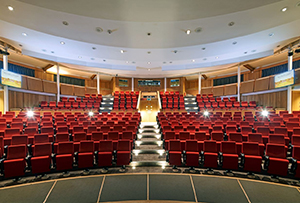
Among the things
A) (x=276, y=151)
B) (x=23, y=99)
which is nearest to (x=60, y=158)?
(x=276, y=151)

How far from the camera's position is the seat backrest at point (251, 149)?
9.16ft

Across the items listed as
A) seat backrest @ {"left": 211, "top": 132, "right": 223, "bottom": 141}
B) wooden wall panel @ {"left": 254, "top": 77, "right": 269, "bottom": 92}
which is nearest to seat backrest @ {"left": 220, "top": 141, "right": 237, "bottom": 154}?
seat backrest @ {"left": 211, "top": 132, "right": 223, "bottom": 141}

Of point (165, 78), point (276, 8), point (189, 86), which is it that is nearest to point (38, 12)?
point (276, 8)

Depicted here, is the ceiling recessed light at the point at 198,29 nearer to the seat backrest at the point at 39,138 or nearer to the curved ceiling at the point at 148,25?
the curved ceiling at the point at 148,25

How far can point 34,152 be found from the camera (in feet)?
8.89

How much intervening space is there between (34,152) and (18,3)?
12.9ft

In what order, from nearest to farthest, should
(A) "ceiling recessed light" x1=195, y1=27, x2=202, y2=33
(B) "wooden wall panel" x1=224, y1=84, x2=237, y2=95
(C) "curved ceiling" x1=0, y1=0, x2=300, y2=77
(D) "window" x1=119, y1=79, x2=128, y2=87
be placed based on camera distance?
1. (C) "curved ceiling" x1=0, y1=0, x2=300, y2=77
2. (A) "ceiling recessed light" x1=195, y1=27, x2=202, y2=33
3. (B) "wooden wall panel" x1=224, y1=84, x2=237, y2=95
4. (D) "window" x1=119, y1=79, x2=128, y2=87

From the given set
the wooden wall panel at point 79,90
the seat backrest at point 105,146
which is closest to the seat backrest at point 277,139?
the seat backrest at point 105,146

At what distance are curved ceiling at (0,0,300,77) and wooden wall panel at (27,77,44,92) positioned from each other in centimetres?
177

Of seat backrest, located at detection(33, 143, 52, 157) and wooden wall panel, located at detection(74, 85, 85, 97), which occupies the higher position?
wooden wall panel, located at detection(74, 85, 85, 97)

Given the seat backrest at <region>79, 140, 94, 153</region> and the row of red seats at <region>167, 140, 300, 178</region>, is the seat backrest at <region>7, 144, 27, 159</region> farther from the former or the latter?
the row of red seats at <region>167, 140, 300, 178</region>

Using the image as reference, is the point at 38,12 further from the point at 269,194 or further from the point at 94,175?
the point at 269,194

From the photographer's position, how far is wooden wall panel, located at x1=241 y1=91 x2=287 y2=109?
7222 millimetres

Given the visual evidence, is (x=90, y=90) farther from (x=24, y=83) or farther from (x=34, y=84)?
(x=24, y=83)
